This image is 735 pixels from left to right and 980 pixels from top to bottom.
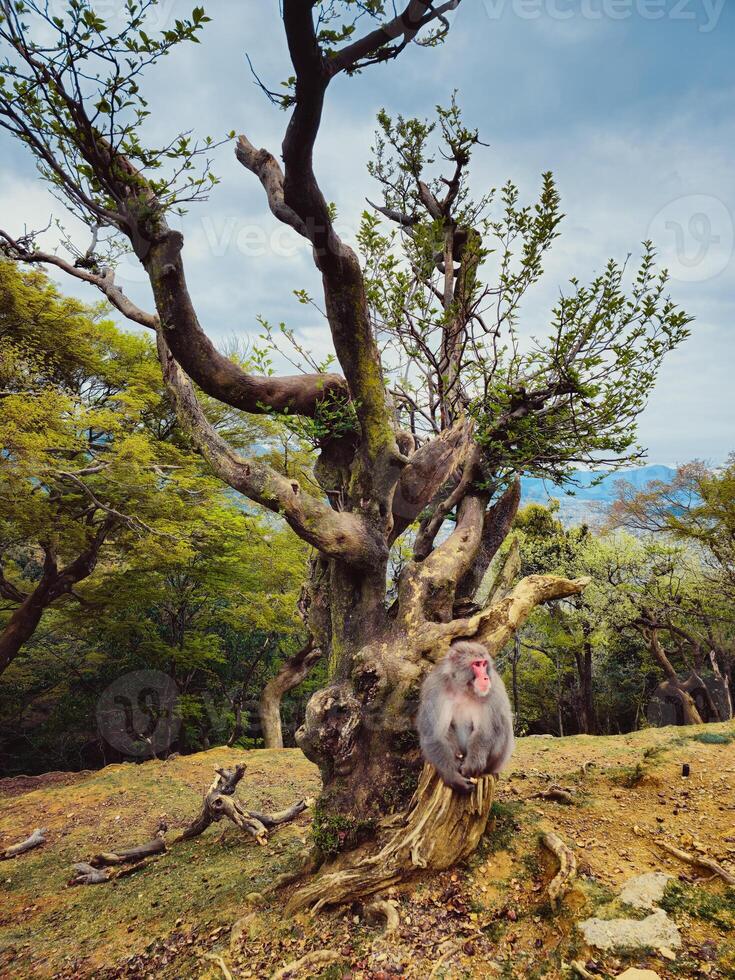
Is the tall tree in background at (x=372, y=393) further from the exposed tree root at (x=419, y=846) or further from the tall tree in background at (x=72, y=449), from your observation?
the tall tree in background at (x=72, y=449)

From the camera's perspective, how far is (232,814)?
627cm

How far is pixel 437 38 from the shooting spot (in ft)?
11.5

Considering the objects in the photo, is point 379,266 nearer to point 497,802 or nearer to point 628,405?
point 628,405

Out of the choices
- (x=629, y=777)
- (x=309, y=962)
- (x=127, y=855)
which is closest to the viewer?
(x=309, y=962)

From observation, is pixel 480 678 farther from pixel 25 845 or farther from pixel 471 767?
pixel 25 845

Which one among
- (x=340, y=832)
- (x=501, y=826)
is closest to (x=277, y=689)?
(x=340, y=832)

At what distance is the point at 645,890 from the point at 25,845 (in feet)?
26.5

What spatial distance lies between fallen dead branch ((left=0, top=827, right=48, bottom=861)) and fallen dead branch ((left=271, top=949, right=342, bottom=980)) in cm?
606

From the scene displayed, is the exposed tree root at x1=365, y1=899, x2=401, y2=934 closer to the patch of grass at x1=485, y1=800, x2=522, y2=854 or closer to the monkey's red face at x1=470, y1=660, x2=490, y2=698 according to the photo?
the patch of grass at x1=485, y1=800, x2=522, y2=854

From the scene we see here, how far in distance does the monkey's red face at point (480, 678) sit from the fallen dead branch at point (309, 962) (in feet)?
6.28

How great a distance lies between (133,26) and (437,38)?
2011mm

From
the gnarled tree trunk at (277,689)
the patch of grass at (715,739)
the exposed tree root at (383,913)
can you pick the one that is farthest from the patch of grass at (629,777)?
the gnarled tree trunk at (277,689)

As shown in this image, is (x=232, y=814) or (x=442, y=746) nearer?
(x=442, y=746)

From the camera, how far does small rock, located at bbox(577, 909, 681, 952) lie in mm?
2849
